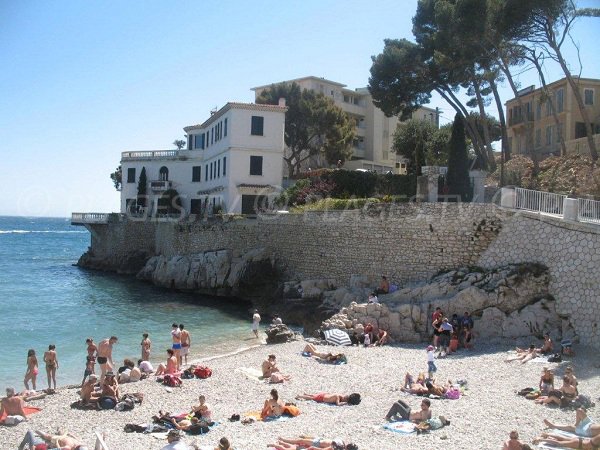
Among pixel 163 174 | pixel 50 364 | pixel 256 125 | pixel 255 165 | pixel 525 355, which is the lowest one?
pixel 50 364

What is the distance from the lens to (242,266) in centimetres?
3394

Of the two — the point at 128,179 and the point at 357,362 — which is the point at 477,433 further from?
the point at 128,179

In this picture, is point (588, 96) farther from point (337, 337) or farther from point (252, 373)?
point (252, 373)

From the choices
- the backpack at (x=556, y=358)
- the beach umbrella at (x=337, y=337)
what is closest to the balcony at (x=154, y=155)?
the beach umbrella at (x=337, y=337)

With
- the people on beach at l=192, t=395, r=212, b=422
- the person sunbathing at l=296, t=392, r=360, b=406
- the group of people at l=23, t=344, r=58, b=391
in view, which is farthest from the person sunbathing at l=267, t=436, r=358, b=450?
the group of people at l=23, t=344, r=58, b=391

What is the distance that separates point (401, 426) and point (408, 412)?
0.51m

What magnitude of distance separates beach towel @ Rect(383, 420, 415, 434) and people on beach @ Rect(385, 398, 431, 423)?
0.47 feet

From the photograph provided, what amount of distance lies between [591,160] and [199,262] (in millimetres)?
24197

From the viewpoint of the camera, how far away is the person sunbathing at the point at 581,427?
1084 centimetres

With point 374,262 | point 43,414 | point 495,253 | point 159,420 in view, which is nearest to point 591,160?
point 495,253

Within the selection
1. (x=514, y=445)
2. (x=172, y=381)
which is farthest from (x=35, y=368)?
(x=514, y=445)

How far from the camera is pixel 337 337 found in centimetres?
2064

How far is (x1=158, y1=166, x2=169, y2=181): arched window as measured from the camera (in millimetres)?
51094

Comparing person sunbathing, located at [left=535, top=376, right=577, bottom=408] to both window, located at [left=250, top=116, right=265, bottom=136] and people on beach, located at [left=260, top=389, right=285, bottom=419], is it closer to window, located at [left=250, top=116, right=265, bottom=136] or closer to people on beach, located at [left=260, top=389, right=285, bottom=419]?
people on beach, located at [left=260, top=389, right=285, bottom=419]
